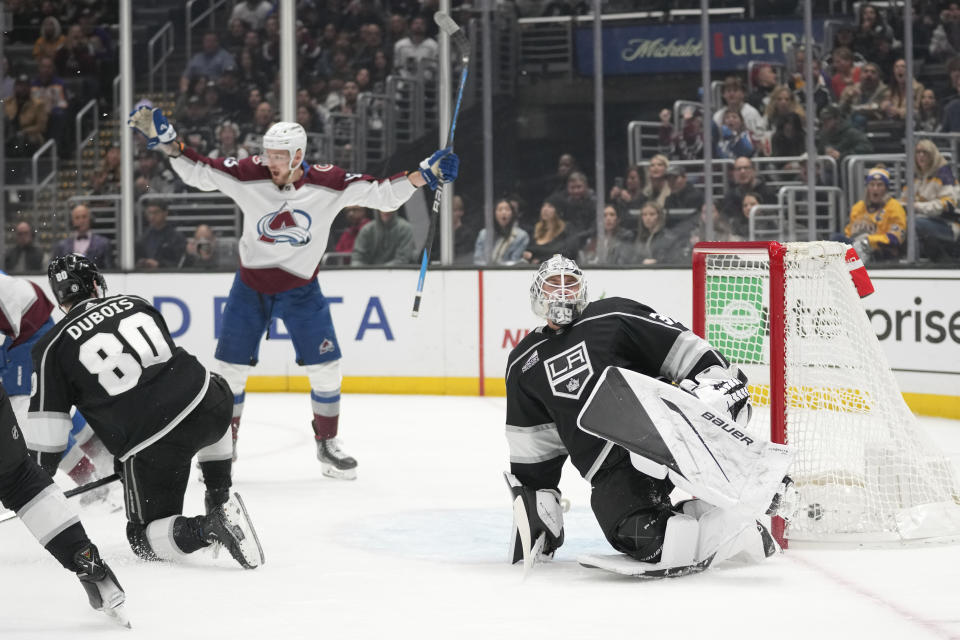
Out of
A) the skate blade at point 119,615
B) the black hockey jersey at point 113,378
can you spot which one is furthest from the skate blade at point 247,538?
the skate blade at point 119,615

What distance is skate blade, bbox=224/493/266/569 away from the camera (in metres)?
3.22

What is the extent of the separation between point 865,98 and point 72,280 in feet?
18.1

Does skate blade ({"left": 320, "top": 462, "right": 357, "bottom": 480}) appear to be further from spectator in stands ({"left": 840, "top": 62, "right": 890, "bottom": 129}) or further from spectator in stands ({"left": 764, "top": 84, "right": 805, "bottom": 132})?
spectator in stands ({"left": 840, "top": 62, "right": 890, "bottom": 129})

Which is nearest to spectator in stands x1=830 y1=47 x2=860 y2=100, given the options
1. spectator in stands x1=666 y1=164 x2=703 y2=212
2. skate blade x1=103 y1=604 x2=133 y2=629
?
spectator in stands x1=666 y1=164 x2=703 y2=212

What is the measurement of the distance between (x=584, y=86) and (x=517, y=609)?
5531 mm

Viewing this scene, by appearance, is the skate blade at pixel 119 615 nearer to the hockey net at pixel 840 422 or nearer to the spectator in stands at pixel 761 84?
the hockey net at pixel 840 422

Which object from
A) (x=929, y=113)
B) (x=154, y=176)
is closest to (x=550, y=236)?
(x=929, y=113)

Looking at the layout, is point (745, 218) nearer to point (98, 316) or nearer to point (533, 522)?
point (533, 522)

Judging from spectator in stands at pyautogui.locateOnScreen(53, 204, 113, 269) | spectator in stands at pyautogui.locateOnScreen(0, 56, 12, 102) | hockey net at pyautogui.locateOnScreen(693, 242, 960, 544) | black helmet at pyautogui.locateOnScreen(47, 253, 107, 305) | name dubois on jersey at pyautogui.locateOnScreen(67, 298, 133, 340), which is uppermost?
spectator in stands at pyautogui.locateOnScreen(0, 56, 12, 102)

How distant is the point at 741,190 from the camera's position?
24.7ft

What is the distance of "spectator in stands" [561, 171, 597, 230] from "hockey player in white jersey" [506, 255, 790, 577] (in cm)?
442

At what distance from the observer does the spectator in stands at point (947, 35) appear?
23.9ft

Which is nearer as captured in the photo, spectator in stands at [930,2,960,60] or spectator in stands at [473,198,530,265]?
spectator in stands at [930,2,960,60]

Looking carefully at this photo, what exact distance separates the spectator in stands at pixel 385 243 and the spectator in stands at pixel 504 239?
0.40m
